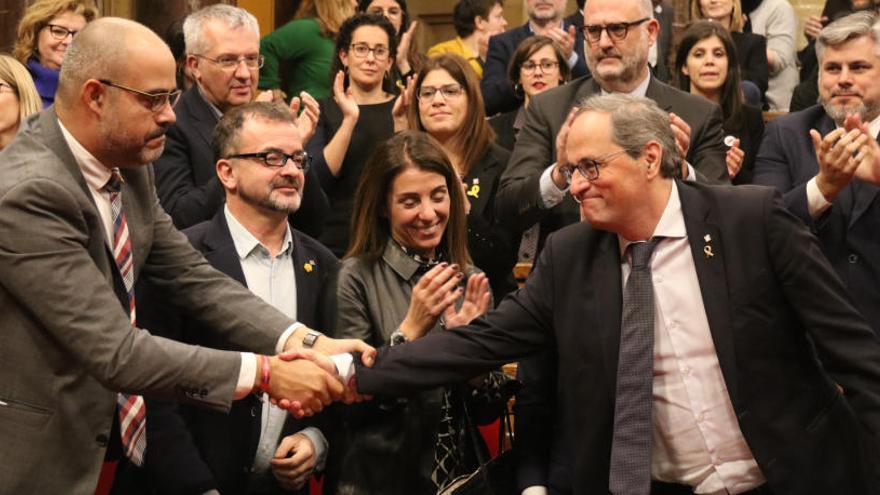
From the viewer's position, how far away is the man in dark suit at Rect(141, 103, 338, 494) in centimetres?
397

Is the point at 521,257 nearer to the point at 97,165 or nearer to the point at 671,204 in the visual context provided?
the point at 671,204

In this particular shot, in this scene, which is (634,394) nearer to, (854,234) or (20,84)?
(854,234)

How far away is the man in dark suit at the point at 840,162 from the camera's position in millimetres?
4531

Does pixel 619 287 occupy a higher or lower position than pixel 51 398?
higher

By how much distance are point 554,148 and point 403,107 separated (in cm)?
108

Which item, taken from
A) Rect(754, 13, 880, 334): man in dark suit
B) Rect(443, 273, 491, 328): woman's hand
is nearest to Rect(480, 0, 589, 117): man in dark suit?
Rect(754, 13, 880, 334): man in dark suit

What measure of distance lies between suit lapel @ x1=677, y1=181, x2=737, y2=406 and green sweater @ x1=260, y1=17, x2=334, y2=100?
3.50m

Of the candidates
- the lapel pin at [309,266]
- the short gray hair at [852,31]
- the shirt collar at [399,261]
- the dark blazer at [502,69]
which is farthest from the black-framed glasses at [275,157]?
the dark blazer at [502,69]

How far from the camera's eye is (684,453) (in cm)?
361

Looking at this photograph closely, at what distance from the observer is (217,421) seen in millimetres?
4113

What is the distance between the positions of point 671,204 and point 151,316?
157cm

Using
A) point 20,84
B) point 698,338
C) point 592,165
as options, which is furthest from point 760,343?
point 20,84

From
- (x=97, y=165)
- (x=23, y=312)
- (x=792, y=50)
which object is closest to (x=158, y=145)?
(x=97, y=165)

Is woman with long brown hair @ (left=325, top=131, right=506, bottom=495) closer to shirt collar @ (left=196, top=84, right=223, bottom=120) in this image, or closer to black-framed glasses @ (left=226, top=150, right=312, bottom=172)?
black-framed glasses @ (left=226, top=150, right=312, bottom=172)
